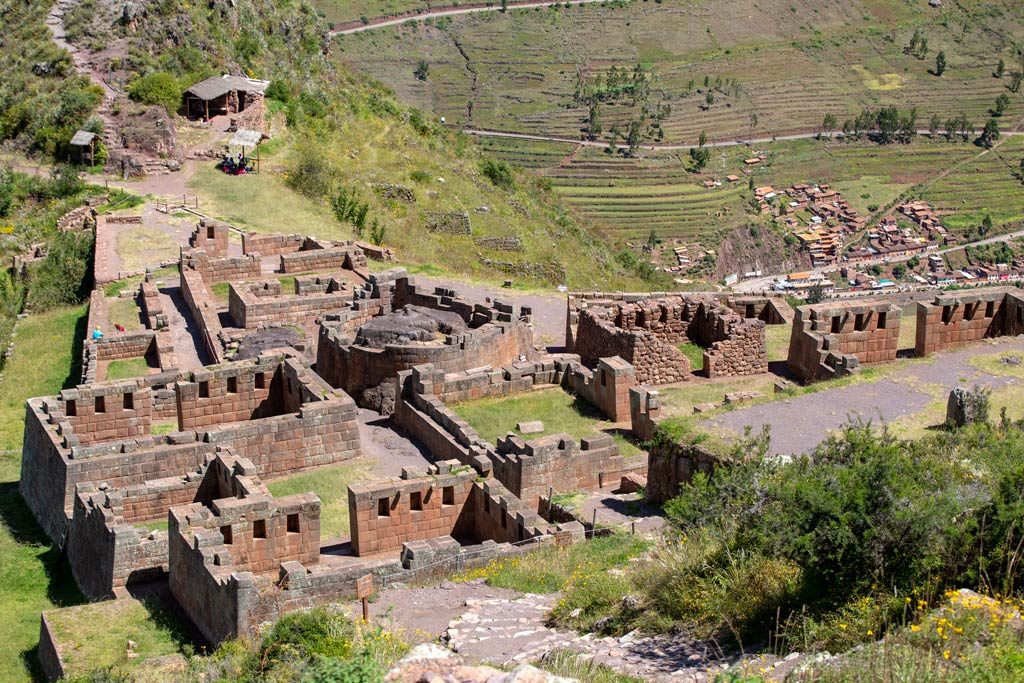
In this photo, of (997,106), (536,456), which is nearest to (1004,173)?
(997,106)

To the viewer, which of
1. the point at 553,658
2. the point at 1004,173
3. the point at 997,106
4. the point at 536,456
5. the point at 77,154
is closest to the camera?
the point at 553,658

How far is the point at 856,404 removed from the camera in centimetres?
2533

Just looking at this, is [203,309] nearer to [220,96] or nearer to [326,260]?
[326,260]

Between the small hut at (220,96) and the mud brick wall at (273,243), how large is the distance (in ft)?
55.9

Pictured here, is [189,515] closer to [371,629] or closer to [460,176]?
[371,629]

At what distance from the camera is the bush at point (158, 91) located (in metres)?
58.1

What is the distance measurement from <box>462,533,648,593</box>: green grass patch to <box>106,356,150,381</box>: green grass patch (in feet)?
49.0

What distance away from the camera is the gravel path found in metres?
23.5

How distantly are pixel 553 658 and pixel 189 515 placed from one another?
7741mm

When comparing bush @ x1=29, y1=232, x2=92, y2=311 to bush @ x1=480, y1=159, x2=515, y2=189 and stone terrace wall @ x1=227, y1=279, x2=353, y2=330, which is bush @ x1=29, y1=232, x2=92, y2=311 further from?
bush @ x1=480, y1=159, x2=515, y2=189

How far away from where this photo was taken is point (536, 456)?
25.3m

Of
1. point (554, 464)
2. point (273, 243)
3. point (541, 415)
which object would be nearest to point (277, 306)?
point (273, 243)

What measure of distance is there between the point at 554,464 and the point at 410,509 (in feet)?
11.0

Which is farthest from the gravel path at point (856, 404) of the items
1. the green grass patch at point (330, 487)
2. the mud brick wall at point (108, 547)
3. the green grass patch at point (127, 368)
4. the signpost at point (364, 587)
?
the green grass patch at point (127, 368)
